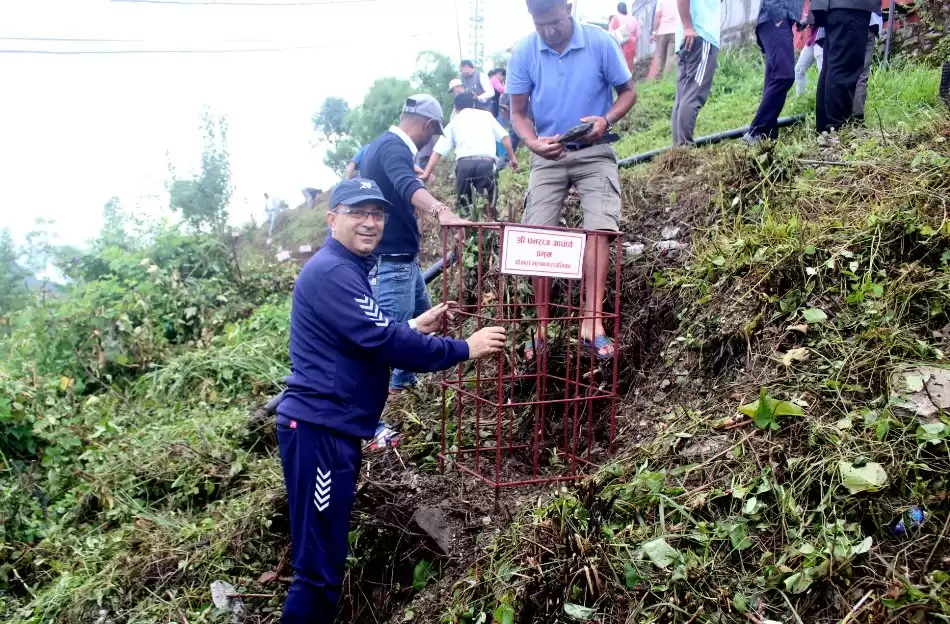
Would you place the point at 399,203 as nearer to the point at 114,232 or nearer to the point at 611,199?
the point at 611,199

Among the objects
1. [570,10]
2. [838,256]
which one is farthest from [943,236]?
[570,10]

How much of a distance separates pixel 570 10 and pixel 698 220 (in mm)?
1533

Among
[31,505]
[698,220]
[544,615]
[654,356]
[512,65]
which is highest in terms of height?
[512,65]

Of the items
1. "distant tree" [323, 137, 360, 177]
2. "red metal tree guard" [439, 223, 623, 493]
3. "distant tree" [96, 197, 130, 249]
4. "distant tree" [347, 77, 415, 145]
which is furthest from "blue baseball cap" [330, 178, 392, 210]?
"distant tree" [323, 137, 360, 177]

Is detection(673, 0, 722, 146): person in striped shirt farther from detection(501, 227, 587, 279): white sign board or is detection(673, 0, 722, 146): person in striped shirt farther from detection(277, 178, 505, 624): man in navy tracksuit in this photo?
detection(277, 178, 505, 624): man in navy tracksuit

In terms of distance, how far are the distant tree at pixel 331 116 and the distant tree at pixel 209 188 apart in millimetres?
11084

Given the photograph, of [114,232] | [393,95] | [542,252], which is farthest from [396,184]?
[393,95]

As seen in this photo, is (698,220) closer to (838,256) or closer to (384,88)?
(838,256)

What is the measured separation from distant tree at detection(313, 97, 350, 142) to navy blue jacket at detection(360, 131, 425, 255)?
24.1m

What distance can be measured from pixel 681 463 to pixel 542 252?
1074 mm

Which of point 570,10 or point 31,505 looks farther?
point 31,505

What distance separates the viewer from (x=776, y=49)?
516 cm

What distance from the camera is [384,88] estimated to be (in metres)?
20.8

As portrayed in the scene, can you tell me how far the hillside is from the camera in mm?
2559
